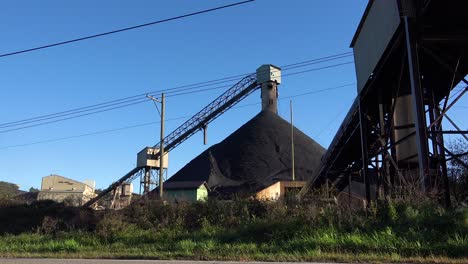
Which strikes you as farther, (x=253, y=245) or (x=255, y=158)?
(x=255, y=158)

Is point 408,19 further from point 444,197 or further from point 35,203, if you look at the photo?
point 35,203

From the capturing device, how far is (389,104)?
2459 cm

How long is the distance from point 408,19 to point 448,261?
1101 centimetres

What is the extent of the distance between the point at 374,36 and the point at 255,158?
47579 millimetres

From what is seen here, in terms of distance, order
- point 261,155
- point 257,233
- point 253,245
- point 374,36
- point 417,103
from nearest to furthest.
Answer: point 253,245 → point 257,233 → point 417,103 → point 374,36 → point 261,155

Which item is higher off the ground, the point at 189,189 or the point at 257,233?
the point at 189,189

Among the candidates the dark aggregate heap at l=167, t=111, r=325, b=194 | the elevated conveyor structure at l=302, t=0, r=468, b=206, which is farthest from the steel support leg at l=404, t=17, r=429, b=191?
the dark aggregate heap at l=167, t=111, r=325, b=194

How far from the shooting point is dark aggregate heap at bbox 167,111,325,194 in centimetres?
6319

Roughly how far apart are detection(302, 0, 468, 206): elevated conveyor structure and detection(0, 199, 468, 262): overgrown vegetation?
9.84 ft

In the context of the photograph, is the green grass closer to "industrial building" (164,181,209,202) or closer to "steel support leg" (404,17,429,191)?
"steel support leg" (404,17,429,191)

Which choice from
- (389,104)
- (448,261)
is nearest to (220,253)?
(448,261)

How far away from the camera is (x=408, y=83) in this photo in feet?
73.6

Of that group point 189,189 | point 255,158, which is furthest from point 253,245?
point 255,158

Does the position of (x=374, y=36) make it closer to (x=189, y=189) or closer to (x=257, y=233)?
(x=257, y=233)
